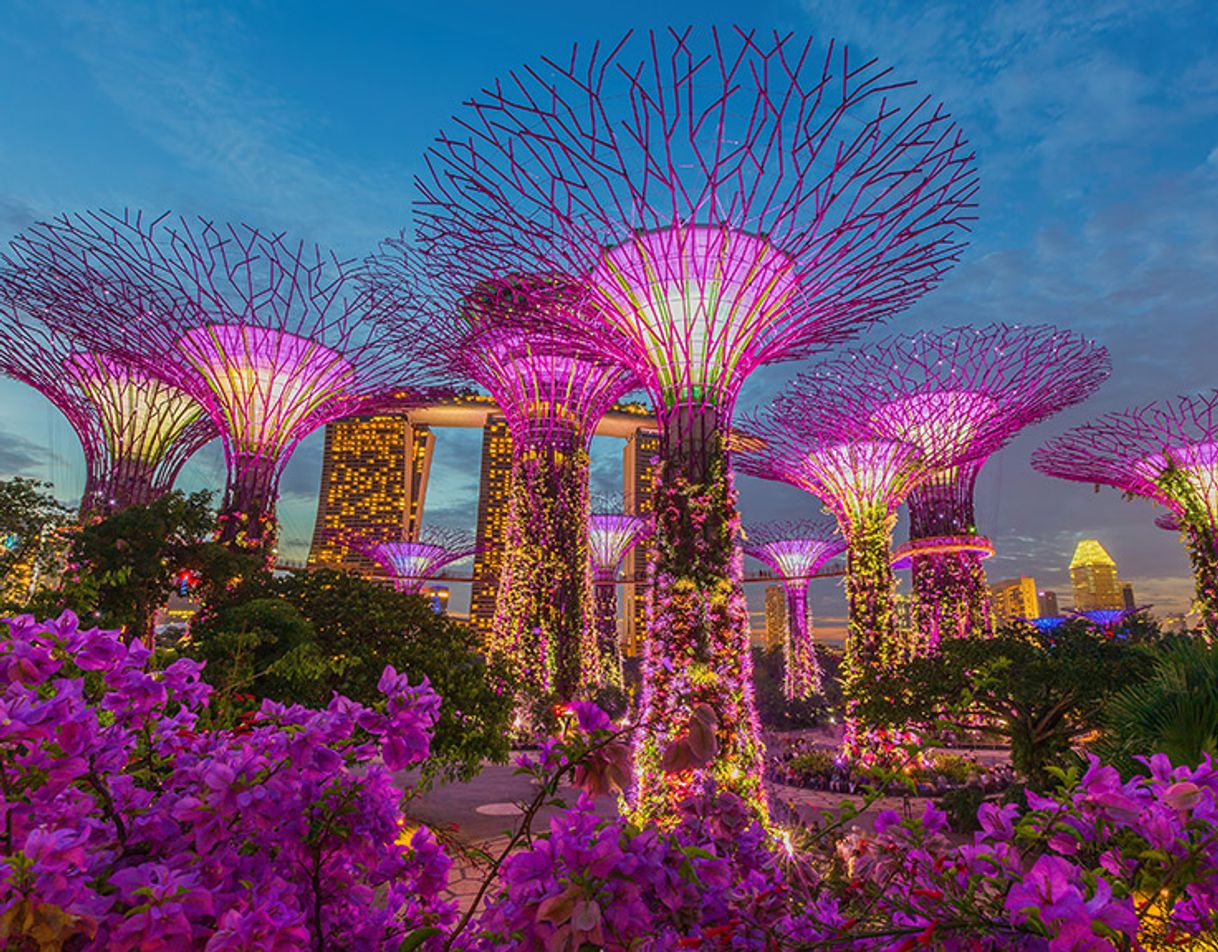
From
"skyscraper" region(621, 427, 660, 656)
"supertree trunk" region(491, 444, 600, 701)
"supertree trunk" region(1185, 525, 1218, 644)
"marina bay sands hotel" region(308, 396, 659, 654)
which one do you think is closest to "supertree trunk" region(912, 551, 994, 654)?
"supertree trunk" region(1185, 525, 1218, 644)

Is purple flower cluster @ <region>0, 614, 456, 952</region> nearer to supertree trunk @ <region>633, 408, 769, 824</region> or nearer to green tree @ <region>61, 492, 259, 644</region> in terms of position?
supertree trunk @ <region>633, 408, 769, 824</region>

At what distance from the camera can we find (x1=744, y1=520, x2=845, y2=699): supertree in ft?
119

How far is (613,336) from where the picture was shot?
1093 cm

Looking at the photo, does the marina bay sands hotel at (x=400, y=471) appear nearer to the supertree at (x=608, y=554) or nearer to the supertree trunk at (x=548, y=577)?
the supertree at (x=608, y=554)

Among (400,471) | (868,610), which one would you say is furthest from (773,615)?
(868,610)

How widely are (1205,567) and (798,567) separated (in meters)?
18.8

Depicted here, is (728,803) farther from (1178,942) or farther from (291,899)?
(291,899)

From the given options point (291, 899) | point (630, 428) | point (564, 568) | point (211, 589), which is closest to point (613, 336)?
point (211, 589)

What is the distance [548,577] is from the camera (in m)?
17.1

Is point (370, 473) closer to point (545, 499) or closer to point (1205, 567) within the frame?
point (545, 499)

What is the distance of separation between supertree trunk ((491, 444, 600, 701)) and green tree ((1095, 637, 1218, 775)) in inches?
514

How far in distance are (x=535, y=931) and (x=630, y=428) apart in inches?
3386

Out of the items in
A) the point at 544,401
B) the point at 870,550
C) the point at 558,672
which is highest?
the point at 544,401

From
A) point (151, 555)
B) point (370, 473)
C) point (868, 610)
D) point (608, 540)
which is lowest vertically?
point (868, 610)
